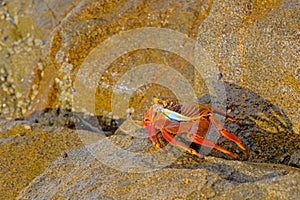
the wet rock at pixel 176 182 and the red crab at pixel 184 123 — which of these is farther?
the red crab at pixel 184 123

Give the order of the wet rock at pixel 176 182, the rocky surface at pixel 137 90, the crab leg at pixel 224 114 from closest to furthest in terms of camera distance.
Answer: the wet rock at pixel 176 182 < the rocky surface at pixel 137 90 < the crab leg at pixel 224 114

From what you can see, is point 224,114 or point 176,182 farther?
point 224,114

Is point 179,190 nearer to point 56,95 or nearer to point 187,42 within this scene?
point 187,42

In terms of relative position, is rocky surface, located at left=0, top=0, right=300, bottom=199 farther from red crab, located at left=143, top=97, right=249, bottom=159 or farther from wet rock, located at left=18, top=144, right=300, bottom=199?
red crab, located at left=143, top=97, right=249, bottom=159

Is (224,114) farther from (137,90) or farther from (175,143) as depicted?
(137,90)

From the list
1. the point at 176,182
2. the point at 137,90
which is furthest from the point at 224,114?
the point at 137,90

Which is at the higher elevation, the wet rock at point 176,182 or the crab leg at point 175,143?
the crab leg at point 175,143

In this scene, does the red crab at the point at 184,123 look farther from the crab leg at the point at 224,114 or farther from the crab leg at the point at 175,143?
the crab leg at the point at 224,114

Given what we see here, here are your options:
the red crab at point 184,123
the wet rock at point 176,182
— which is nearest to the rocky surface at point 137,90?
the wet rock at point 176,182
